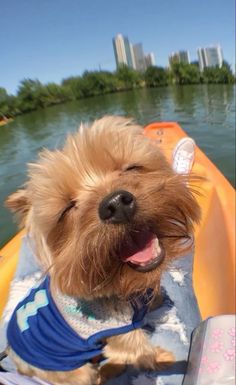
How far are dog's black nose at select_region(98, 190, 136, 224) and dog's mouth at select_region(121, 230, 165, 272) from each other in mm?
150

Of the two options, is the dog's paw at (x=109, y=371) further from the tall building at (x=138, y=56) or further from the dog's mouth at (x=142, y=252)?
the tall building at (x=138, y=56)

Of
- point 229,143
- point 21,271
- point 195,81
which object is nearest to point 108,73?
point 195,81

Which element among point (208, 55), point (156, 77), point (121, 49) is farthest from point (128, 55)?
point (156, 77)

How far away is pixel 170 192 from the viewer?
1723 mm

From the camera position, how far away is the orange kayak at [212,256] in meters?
2.88

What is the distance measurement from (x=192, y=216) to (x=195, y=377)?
0.81m

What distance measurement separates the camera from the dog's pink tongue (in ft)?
5.56

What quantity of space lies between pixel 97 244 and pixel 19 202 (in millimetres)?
618

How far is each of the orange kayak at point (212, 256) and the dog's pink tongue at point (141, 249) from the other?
788 mm

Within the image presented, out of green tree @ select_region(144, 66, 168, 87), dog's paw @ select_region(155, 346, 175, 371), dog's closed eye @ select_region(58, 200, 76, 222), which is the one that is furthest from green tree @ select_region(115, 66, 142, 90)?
dog's closed eye @ select_region(58, 200, 76, 222)

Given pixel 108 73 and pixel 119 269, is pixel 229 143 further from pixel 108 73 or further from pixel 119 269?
pixel 108 73

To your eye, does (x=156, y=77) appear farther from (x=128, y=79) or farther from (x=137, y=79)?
(x=128, y=79)

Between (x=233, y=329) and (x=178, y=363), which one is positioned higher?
(x=233, y=329)

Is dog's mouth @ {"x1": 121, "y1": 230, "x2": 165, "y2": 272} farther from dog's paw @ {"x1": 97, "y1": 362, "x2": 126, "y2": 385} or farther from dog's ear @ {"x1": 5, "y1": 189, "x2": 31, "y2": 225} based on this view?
dog's paw @ {"x1": 97, "y1": 362, "x2": 126, "y2": 385}
